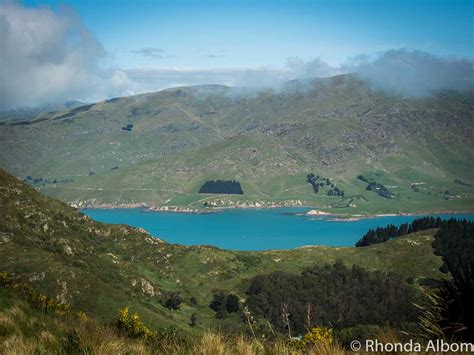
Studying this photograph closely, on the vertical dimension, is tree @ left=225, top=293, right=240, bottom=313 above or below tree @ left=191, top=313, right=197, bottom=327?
below

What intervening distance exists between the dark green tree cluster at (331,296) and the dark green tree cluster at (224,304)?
2913 millimetres

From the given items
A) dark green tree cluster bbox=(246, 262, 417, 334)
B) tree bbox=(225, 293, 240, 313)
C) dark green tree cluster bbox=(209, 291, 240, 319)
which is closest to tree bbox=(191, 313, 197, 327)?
dark green tree cluster bbox=(209, 291, 240, 319)

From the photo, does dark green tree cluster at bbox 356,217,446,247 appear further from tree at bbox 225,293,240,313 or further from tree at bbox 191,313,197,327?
tree at bbox 191,313,197,327

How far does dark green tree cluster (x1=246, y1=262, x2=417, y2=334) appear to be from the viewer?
285 feet

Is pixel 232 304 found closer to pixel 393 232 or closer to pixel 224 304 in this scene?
pixel 224 304

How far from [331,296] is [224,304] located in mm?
→ 22811

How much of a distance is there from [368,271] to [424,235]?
1139 inches

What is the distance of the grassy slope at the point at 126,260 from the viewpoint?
206ft

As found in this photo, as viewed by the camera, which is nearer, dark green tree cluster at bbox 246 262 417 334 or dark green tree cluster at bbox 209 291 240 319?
dark green tree cluster at bbox 209 291 240 319

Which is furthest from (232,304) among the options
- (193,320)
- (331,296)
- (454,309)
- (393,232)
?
(393,232)

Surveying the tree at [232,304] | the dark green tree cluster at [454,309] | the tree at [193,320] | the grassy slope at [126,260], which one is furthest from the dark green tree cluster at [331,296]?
the dark green tree cluster at [454,309]

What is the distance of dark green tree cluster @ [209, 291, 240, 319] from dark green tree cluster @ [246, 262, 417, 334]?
291cm

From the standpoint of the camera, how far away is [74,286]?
62.3 metres

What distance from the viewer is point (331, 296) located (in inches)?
3819
